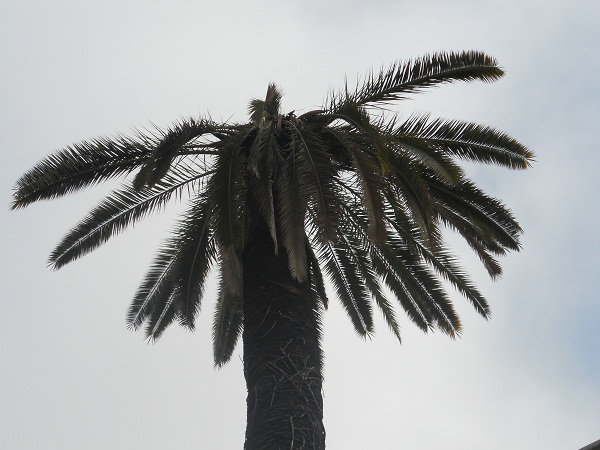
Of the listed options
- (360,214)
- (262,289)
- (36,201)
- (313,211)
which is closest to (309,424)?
(262,289)

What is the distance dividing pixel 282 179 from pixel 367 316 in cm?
415

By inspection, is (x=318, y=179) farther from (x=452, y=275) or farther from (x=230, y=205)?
(x=452, y=275)

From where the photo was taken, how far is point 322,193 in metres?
11.5

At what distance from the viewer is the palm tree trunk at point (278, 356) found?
10.9 meters

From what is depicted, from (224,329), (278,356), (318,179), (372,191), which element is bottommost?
(278,356)

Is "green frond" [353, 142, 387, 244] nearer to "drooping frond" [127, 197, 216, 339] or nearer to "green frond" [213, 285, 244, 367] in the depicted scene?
"drooping frond" [127, 197, 216, 339]

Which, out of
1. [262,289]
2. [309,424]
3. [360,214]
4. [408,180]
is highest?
[360,214]

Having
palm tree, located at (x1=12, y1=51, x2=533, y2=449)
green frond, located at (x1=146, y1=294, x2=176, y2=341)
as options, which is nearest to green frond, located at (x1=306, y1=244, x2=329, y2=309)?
palm tree, located at (x1=12, y1=51, x2=533, y2=449)

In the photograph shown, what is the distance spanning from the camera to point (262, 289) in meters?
12.1

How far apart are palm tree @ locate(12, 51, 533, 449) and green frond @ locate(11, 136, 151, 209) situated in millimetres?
19

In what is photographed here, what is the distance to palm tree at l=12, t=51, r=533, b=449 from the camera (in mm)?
11398

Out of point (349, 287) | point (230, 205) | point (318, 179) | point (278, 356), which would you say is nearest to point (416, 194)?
point (318, 179)

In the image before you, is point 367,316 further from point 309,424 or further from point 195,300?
point 309,424

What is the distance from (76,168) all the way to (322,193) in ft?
11.2
